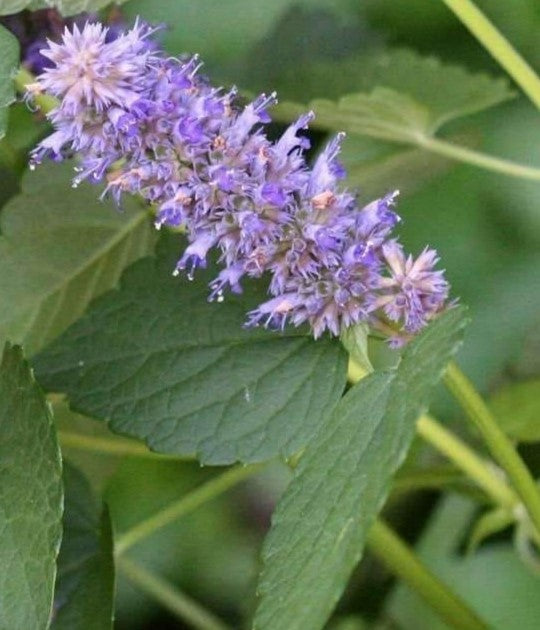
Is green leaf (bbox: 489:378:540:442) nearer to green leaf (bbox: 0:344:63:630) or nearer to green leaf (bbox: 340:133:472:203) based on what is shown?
green leaf (bbox: 340:133:472:203)

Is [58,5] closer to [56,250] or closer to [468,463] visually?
[56,250]

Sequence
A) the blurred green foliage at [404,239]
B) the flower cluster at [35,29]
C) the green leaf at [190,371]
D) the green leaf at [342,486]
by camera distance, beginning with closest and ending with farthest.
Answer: the green leaf at [342,486]
the green leaf at [190,371]
the flower cluster at [35,29]
the blurred green foliage at [404,239]

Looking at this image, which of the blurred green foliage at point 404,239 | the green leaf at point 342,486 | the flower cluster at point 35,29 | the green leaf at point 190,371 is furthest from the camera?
the blurred green foliage at point 404,239

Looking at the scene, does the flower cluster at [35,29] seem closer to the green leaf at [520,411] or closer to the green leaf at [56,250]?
the green leaf at [56,250]

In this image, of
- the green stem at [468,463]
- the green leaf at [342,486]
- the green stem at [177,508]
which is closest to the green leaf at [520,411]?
the green stem at [468,463]

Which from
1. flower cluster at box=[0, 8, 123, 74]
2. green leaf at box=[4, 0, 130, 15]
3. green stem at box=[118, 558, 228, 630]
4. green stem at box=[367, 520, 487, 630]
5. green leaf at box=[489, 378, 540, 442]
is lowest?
green stem at box=[118, 558, 228, 630]

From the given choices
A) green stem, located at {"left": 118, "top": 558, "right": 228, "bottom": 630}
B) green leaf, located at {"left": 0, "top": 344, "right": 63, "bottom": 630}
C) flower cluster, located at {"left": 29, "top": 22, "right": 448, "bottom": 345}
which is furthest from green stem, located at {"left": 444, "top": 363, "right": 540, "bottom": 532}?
green stem, located at {"left": 118, "top": 558, "right": 228, "bottom": 630}

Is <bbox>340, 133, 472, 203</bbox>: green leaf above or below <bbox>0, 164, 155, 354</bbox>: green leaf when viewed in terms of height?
above
